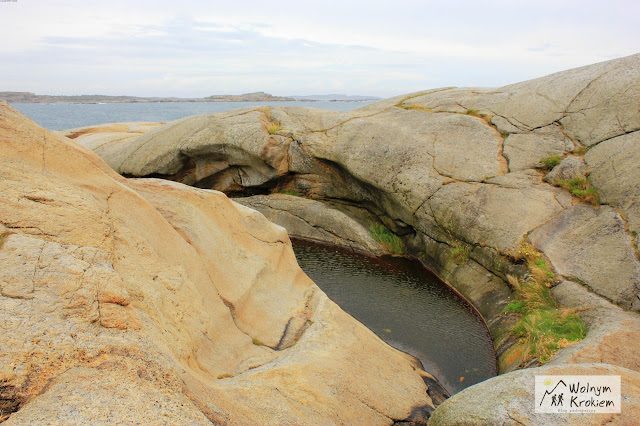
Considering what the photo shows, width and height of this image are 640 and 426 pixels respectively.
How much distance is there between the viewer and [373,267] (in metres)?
13.2

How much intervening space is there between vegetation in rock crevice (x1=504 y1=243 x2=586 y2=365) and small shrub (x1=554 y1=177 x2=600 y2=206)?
1.79m

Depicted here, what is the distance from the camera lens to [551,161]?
39.2 ft

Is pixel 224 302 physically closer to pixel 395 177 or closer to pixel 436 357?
pixel 436 357

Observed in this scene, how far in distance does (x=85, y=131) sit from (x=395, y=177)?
17.2 meters

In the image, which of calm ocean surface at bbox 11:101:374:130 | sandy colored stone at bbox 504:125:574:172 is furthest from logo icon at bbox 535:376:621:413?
calm ocean surface at bbox 11:101:374:130

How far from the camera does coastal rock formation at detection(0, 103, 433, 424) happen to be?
3.54 meters

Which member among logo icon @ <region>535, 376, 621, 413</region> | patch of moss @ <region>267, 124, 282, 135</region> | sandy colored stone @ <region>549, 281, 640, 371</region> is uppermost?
patch of moss @ <region>267, 124, 282, 135</region>

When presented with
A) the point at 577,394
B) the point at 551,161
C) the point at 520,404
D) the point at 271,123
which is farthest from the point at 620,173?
the point at 271,123

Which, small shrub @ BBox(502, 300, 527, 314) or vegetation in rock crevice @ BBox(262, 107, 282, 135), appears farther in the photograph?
vegetation in rock crevice @ BBox(262, 107, 282, 135)

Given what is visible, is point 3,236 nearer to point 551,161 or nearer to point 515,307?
point 515,307

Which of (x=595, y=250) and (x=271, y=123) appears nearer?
(x=595, y=250)

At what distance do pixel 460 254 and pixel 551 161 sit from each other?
326 cm

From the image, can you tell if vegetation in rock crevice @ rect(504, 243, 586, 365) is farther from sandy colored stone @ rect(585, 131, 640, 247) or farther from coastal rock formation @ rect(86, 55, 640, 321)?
sandy colored stone @ rect(585, 131, 640, 247)

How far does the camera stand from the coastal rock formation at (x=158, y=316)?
3.54 metres
